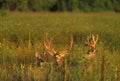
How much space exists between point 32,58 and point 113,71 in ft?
9.65

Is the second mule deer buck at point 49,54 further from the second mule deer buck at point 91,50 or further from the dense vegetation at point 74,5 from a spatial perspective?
the dense vegetation at point 74,5

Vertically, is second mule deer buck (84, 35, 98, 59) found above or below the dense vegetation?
above

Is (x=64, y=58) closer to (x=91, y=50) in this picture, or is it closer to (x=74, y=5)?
(x=91, y=50)

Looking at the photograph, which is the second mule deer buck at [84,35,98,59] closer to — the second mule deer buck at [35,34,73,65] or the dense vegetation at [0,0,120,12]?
the second mule deer buck at [35,34,73,65]

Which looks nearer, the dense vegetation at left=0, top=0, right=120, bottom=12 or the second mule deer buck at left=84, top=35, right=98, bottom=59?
the second mule deer buck at left=84, top=35, right=98, bottom=59

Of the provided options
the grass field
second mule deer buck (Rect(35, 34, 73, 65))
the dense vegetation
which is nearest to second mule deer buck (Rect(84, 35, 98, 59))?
the grass field

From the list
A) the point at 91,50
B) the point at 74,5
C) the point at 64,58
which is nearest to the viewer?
the point at 91,50

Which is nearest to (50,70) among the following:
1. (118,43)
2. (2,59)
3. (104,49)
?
(2,59)

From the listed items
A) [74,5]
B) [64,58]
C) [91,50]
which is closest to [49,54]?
[64,58]

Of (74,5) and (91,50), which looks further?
(74,5)

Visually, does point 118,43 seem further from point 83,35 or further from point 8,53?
point 8,53

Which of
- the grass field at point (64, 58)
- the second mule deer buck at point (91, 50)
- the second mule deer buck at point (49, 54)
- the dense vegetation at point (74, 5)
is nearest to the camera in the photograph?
the grass field at point (64, 58)

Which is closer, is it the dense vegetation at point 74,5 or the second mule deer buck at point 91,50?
the second mule deer buck at point 91,50

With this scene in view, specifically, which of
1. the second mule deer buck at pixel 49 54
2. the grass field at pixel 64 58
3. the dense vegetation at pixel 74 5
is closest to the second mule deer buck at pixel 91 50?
the grass field at pixel 64 58
